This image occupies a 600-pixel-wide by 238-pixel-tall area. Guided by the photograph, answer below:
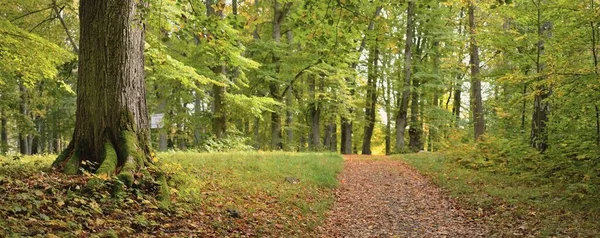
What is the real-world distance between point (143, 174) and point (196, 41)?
16902mm

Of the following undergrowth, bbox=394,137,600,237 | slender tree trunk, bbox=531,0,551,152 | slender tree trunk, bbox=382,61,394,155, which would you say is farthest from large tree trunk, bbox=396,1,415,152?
slender tree trunk, bbox=531,0,551,152

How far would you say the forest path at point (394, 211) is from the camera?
7.53 m

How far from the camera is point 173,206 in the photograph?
6.04 metres

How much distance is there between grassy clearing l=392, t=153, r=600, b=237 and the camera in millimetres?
6762

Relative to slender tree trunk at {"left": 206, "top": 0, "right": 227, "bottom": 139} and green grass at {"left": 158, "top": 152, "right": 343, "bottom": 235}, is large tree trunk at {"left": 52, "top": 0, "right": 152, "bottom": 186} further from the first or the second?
slender tree trunk at {"left": 206, "top": 0, "right": 227, "bottom": 139}

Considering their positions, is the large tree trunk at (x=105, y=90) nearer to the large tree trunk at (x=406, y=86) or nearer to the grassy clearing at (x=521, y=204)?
the grassy clearing at (x=521, y=204)

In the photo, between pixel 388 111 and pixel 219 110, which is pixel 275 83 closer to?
pixel 219 110

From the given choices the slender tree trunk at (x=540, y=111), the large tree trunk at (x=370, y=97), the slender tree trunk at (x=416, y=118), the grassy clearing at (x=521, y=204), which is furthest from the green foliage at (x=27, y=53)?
the large tree trunk at (x=370, y=97)

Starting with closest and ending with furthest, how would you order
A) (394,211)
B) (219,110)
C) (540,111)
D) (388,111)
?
(394,211) < (540,111) < (219,110) < (388,111)

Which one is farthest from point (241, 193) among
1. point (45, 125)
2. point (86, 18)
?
point (45, 125)

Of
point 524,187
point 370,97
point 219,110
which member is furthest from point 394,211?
point 370,97

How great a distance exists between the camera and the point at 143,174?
240 inches

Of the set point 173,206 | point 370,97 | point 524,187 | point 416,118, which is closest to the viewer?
point 173,206

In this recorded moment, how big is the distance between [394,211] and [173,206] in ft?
17.1
